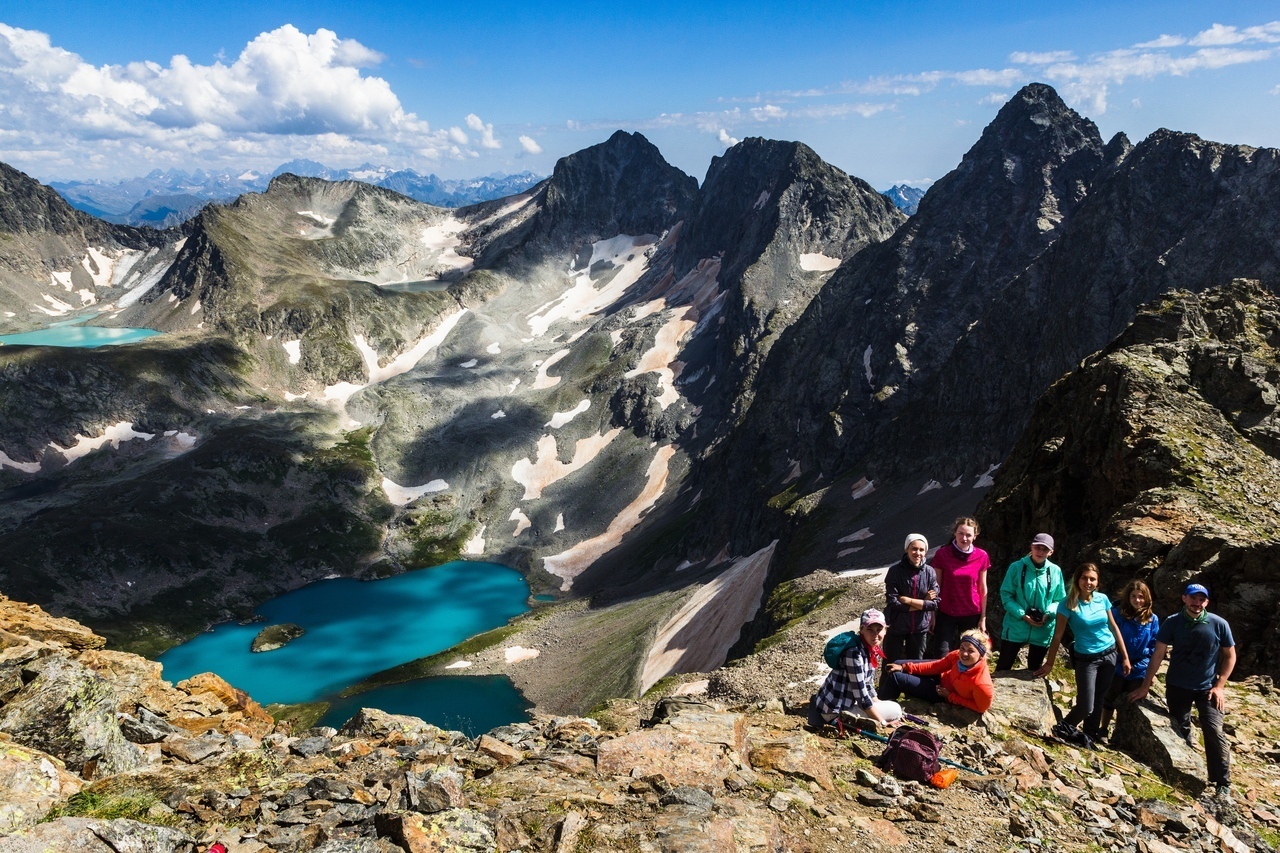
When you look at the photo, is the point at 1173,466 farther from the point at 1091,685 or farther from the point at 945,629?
the point at 945,629

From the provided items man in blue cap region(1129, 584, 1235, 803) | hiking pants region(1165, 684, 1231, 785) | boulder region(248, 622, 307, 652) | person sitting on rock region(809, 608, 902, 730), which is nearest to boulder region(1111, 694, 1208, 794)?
hiking pants region(1165, 684, 1231, 785)

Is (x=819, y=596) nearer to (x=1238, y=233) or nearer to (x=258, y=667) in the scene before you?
(x=1238, y=233)

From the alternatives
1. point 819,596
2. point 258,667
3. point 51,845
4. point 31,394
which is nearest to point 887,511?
point 819,596

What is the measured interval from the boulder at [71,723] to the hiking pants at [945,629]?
17.4 meters

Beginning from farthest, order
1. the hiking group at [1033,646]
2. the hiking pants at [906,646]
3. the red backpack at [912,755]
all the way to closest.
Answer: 1. the hiking pants at [906,646]
2. the hiking group at [1033,646]
3. the red backpack at [912,755]

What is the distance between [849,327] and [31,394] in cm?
17314

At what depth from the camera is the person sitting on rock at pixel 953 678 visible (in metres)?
14.9

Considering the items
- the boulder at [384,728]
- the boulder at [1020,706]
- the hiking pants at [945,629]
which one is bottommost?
the boulder at [384,728]

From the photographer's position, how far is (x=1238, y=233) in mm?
68562

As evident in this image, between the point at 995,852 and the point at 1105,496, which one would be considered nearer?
the point at 995,852

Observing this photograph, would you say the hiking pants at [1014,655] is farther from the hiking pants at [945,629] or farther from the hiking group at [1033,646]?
the hiking pants at [945,629]

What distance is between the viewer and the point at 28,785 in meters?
11.6

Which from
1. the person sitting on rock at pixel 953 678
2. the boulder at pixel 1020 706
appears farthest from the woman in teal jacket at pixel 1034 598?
the person sitting on rock at pixel 953 678

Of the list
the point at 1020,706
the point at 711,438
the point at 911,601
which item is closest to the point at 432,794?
the point at 911,601
